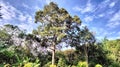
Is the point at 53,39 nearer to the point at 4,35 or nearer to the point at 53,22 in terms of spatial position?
the point at 53,22

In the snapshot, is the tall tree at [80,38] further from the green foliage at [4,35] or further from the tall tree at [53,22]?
the green foliage at [4,35]

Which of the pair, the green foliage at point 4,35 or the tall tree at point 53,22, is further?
the green foliage at point 4,35

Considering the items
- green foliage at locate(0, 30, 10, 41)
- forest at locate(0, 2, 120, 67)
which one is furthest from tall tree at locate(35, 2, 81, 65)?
green foliage at locate(0, 30, 10, 41)

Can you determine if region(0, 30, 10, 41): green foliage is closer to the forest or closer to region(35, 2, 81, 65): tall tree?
the forest

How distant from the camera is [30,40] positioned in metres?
29.5

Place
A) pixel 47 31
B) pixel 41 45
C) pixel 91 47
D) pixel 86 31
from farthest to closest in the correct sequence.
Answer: pixel 91 47 → pixel 86 31 → pixel 41 45 → pixel 47 31

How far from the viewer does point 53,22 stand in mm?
27469

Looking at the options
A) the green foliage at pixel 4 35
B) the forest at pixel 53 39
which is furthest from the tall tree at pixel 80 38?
the green foliage at pixel 4 35

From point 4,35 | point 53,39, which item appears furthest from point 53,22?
point 4,35

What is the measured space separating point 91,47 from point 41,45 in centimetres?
953

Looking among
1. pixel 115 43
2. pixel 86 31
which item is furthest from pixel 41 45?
pixel 115 43

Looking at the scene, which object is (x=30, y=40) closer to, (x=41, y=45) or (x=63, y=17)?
(x=41, y=45)

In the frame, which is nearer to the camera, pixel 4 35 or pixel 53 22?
pixel 53 22

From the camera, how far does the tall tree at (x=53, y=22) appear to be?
26766mm
